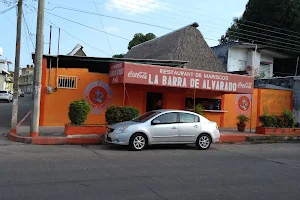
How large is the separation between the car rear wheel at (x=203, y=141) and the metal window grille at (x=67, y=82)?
7558 mm

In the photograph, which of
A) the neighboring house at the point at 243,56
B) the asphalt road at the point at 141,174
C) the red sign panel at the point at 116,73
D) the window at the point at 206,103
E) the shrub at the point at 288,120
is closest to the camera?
the asphalt road at the point at 141,174

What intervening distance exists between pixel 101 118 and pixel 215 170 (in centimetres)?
1007

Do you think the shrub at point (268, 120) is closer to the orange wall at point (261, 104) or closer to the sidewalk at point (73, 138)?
the sidewalk at point (73, 138)

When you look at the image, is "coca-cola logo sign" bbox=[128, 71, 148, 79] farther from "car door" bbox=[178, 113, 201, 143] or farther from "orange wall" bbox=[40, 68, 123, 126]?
"car door" bbox=[178, 113, 201, 143]

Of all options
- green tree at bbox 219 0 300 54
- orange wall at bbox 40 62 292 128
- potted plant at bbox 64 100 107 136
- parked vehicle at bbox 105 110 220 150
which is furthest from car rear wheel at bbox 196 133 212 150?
green tree at bbox 219 0 300 54

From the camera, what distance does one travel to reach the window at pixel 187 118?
12281 mm

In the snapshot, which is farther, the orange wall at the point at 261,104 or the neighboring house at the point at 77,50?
the neighboring house at the point at 77,50

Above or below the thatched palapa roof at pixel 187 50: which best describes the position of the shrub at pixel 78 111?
below

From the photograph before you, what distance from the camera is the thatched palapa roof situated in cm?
2261

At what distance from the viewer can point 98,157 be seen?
32.2 ft

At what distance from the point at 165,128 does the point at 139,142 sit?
106cm

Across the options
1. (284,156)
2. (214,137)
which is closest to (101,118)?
(214,137)

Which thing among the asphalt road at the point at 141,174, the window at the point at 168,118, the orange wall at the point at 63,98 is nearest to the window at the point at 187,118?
the window at the point at 168,118

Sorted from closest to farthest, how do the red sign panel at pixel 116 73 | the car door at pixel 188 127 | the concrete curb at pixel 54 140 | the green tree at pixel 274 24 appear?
1. the car door at pixel 188 127
2. the concrete curb at pixel 54 140
3. the red sign panel at pixel 116 73
4. the green tree at pixel 274 24
